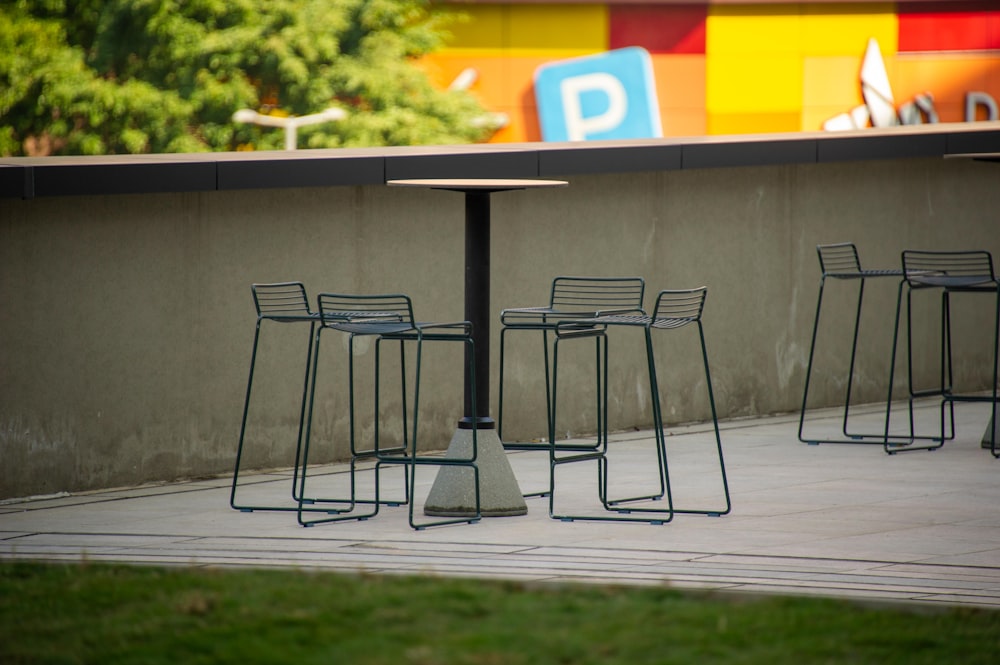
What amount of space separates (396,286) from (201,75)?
1501 inches

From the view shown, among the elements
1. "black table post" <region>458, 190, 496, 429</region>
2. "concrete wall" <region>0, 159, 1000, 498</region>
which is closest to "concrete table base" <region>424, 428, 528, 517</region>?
"black table post" <region>458, 190, 496, 429</region>

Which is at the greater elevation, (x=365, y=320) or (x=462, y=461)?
(x=365, y=320)

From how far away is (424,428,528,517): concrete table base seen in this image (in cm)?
867

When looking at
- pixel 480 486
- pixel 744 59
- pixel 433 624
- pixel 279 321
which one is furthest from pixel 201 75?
pixel 433 624

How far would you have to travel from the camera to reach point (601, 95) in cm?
5400

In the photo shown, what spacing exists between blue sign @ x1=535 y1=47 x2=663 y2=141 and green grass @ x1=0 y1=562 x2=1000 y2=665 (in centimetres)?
4734

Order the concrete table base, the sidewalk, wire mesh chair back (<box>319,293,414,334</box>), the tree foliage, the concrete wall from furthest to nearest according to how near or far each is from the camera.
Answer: the tree foliage
the concrete wall
the concrete table base
wire mesh chair back (<box>319,293,414,334</box>)
the sidewalk

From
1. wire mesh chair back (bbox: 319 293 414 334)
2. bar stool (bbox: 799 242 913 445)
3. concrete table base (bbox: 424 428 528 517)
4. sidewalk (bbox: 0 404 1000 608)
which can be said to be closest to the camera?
sidewalk (bbox: 0 404 1000 608)

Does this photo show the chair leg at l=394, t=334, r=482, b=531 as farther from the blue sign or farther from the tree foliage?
the blue sign

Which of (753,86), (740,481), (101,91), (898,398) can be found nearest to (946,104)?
(753,86)

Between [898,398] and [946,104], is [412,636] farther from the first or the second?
[946,104]

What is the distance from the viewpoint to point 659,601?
638 centimetres

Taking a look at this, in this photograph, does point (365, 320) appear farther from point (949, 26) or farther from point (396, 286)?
point (949, 26)

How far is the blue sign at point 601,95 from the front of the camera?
5350cm
